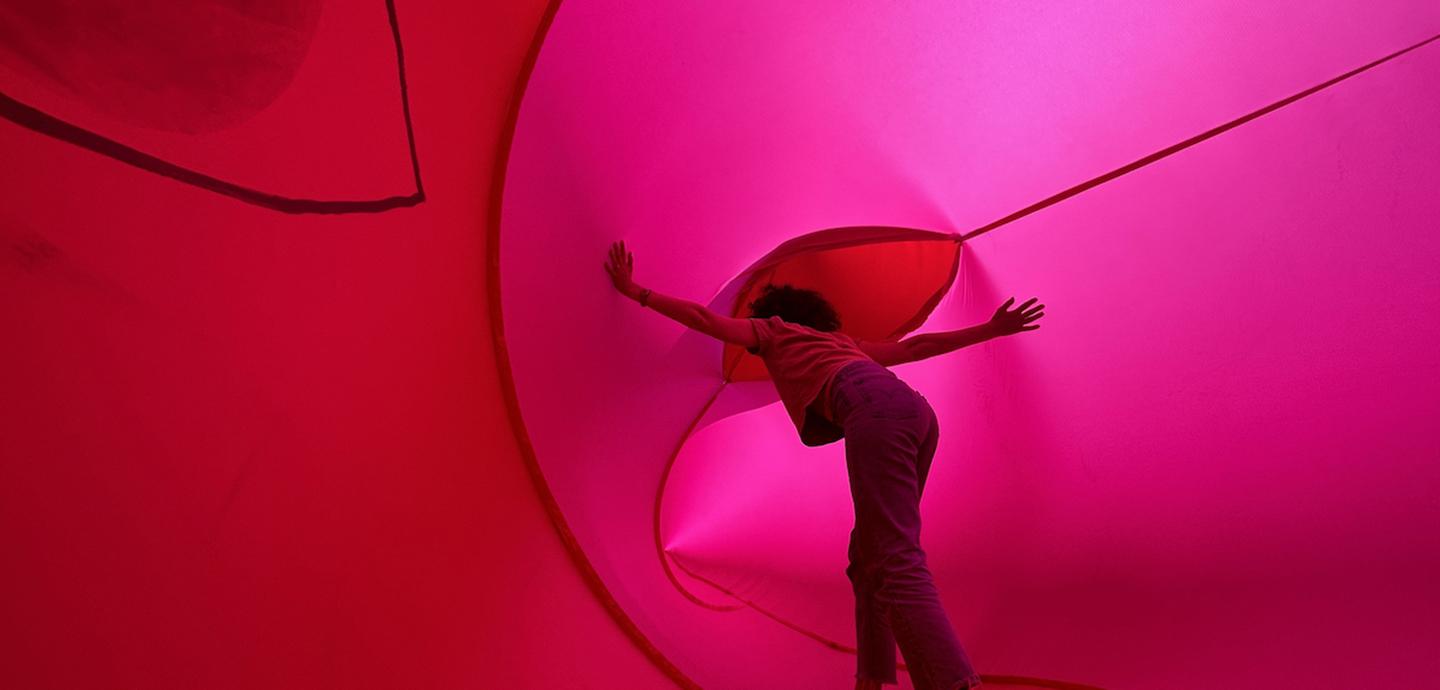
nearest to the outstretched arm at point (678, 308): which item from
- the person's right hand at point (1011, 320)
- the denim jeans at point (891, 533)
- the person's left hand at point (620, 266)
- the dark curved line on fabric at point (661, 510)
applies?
the person's left hand at point (620, 266)

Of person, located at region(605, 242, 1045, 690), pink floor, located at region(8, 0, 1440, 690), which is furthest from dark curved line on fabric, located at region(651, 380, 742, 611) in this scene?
person, located at region(605, 242, 1045, 690)

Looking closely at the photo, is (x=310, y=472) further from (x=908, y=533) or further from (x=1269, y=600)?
(x=1269, y=600)

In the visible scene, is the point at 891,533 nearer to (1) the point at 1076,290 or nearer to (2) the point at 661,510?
(1) the point at 1076,290

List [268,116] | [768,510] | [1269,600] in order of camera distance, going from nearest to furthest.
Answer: [268,116], [1269,600], [768,510]

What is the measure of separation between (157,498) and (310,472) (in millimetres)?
206

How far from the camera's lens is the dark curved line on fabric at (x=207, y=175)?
0.81 metres

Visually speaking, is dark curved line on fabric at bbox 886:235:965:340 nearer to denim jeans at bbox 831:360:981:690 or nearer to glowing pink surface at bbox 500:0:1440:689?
glowing pink surface at bbox 500:0:1440:689

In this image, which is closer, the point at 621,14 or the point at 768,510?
the point at 621,14

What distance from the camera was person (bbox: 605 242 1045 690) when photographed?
3.98 ft

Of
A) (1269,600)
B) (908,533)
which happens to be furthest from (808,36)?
(1269,600)

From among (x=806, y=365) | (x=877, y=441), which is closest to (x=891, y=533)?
(x=877, y=441)

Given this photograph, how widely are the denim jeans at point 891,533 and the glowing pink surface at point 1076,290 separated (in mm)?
446

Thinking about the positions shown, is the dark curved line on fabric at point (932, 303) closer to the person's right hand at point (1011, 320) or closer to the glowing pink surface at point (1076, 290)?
the glowing pink surface at point (1076, 290)

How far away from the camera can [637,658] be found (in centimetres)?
164
